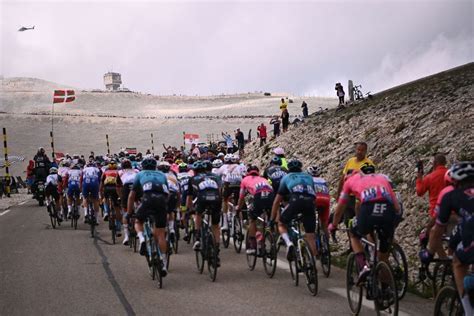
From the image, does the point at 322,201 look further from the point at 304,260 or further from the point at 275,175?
the point at 304,260

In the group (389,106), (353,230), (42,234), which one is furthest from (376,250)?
(389,106)

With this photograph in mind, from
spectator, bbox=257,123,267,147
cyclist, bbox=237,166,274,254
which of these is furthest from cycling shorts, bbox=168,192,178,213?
spectator, bbox=257,123,267,147

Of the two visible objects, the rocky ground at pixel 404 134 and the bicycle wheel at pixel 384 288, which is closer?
the bicycle wheel at pixel 384 288

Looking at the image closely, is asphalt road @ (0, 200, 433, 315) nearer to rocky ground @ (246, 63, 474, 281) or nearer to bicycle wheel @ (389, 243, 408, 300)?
bicycle wheel @ (389, 243, 408, 300)

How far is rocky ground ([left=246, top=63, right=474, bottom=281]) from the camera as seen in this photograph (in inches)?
541

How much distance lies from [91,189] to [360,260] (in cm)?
1127

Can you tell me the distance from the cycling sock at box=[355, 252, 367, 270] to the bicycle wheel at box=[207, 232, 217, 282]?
3.30 m

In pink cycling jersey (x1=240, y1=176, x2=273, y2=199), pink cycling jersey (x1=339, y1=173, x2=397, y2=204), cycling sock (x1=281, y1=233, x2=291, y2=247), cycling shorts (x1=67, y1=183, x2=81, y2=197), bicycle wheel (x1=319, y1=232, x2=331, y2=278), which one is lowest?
bicycle wheel (x1=319, y1=232, x2=331, y2=278)

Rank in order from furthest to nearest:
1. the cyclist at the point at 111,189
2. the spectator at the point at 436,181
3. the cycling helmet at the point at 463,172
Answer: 1. the cyclist at the point at 111,189
2. the spectator at the point at 436,181
3. the cycling helmet at the point at 463,172

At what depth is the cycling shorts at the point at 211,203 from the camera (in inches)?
435

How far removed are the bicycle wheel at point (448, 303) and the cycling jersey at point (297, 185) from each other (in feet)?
12.5

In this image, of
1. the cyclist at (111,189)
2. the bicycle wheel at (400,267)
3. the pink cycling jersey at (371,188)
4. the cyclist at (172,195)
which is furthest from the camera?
the cyclist at (111,189)

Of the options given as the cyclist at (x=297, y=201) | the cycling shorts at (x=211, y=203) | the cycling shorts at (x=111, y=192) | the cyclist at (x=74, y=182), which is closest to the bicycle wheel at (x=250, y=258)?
the cycling shorts at (x=211, y=203)

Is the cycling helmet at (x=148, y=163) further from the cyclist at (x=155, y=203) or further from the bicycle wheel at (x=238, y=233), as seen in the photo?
the bicycle wheel at (x=238, y=233)
